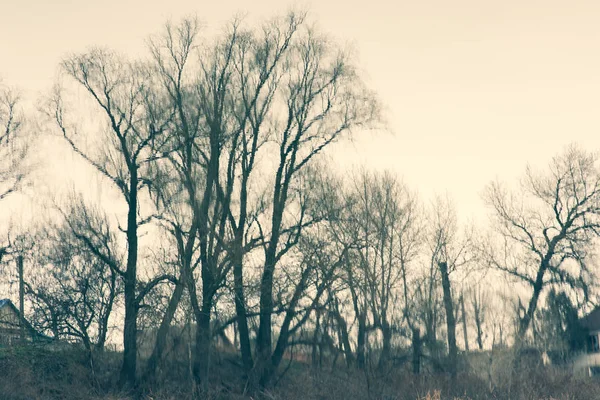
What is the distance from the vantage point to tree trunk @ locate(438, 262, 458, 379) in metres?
32.7

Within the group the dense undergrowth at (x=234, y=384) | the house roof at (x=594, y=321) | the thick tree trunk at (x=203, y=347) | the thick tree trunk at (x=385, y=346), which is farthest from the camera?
the house roof at (x=594, y=321)

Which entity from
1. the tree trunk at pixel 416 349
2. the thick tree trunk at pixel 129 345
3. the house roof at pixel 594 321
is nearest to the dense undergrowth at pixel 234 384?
the thick tree trunk at pixel 129 345

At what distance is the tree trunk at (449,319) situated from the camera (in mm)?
32656

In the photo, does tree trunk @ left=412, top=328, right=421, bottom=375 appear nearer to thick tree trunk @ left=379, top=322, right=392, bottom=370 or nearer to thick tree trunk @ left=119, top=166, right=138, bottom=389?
thick tree trunk @ left=379, top=322, right=392, bottom=370

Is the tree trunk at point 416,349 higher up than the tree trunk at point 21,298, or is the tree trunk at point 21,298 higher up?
the tree trunk at point 21,298

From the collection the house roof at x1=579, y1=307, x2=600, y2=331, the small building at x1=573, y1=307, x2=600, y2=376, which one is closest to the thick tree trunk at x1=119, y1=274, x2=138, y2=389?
the small building at x1=573, y1=307, x2=600, y2=376

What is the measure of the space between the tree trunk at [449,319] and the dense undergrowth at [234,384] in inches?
130

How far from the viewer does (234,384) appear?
29.3 m

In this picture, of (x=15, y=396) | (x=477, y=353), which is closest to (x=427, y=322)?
(x=477, y=353)

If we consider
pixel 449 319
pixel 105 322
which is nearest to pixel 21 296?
pixel 105 322

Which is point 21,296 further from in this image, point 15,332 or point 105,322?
point 105,322

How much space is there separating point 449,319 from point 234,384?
1163 centimetres

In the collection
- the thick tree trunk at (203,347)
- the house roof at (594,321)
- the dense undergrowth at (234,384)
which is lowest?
the dense undergrowth at (234,384)

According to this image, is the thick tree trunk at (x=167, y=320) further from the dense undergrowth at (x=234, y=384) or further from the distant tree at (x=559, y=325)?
the distant tree at (x=559, y=325)
